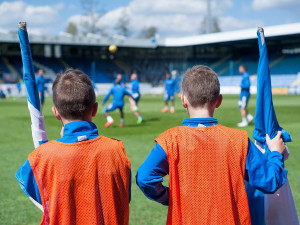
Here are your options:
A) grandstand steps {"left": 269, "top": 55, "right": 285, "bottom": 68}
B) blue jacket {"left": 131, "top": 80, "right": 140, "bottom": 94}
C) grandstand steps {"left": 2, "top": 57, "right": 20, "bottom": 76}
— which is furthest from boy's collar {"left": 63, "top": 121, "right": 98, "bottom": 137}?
grandstand steps {"left": 269, "top": 55, "right": 285, "bottom": 68}

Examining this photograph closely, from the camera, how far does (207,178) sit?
2.17 meters

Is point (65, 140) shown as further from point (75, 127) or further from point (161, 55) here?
point (161, 55)

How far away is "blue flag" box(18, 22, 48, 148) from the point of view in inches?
87.6

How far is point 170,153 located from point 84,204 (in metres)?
0.55

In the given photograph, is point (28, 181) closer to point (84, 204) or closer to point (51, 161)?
point (51, 161)

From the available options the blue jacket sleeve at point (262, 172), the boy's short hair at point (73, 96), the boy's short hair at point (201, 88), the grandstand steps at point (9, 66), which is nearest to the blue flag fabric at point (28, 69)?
the boy's short hair at point (73, 96)

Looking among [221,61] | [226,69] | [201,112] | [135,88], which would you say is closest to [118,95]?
[135,88]

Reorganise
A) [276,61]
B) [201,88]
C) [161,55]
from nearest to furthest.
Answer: [201,88] → [276,61] → [161,55]

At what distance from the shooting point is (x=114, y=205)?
2.18m

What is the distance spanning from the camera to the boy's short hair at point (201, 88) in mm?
2223

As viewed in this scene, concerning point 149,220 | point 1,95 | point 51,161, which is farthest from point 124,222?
point 1,95

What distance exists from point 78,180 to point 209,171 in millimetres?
733

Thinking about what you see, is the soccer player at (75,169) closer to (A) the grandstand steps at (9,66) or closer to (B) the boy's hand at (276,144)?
(B) the boy's hand at (276,144)

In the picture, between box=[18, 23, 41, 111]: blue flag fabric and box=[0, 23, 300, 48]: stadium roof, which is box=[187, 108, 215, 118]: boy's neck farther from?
box=[0, 23, 300, 48]: stadium roof
